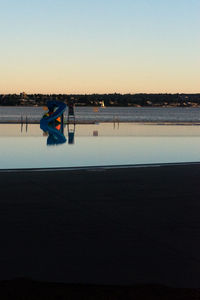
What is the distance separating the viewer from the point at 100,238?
7.98 meters

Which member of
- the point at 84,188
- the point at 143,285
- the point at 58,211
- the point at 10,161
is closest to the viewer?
the point at 143,285

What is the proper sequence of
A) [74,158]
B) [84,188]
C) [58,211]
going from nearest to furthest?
[58,211] → [84,188] → [74,158]

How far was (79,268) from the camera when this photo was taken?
637cm

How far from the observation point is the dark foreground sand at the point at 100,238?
5.59m

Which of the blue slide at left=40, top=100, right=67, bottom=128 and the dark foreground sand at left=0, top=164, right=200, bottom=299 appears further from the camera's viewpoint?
the blue slide at left=40, top=100, right=67, bottom=128

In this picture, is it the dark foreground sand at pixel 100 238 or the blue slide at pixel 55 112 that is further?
the blue slide at pixel 55 112

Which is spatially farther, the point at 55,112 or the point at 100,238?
the point at 55,112

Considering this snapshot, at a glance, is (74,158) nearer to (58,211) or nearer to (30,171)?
(30,171)

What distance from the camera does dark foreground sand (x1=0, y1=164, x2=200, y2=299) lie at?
18.4ft

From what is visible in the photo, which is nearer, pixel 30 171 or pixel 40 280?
pixel 40 280

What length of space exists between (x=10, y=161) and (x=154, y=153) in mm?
6922

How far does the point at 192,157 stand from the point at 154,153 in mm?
2200

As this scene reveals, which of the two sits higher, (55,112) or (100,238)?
(100,238)

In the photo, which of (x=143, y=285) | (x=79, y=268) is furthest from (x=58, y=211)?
(x=143, y=285)
